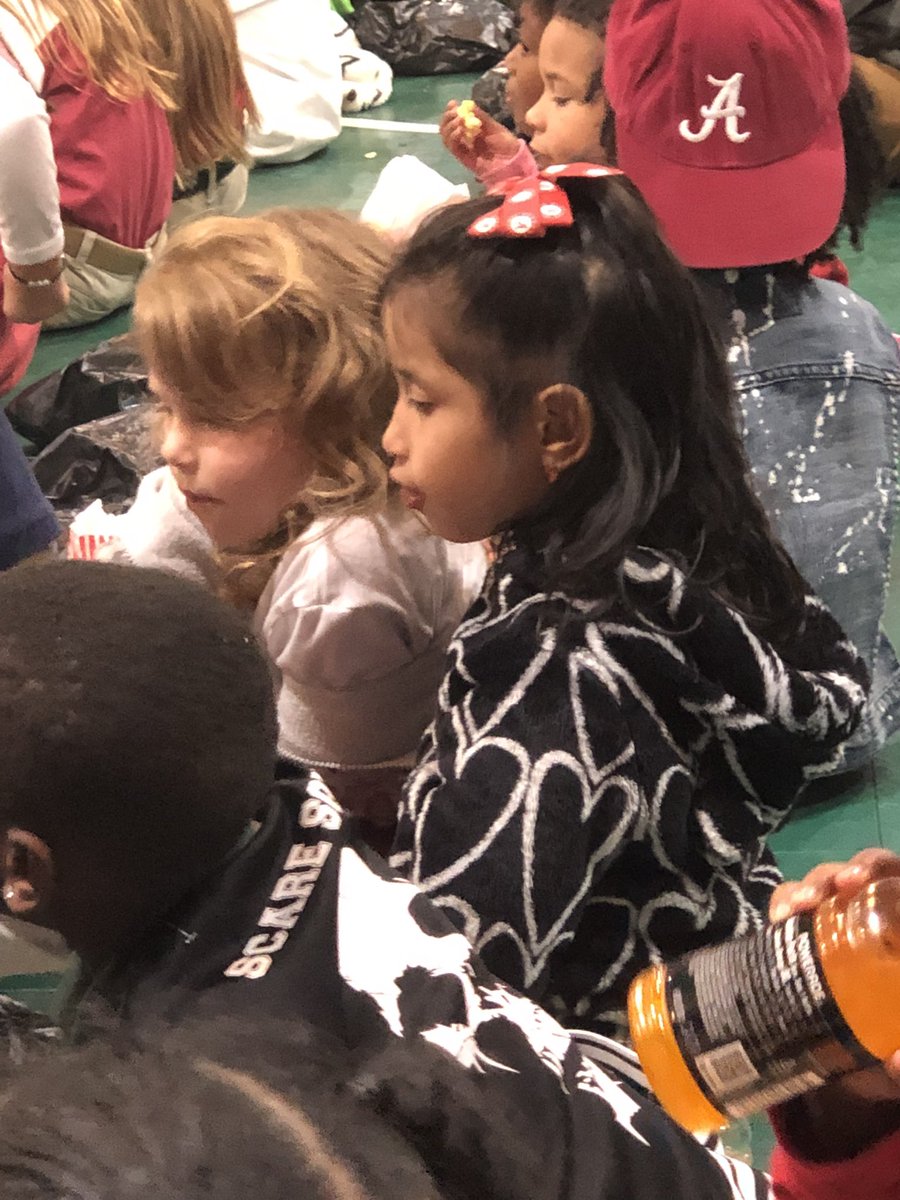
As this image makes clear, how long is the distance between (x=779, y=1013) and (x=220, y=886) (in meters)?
0.36

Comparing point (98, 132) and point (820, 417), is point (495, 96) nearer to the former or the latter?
point (98, 132)

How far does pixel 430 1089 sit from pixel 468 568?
0.93m

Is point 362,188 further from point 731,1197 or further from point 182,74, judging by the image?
point 731,1197

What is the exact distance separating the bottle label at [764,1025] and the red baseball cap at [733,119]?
0.91m

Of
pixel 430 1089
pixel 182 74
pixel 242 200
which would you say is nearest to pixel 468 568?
pixel 430 1089

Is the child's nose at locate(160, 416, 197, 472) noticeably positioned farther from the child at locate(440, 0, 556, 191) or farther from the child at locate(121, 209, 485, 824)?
the child at locate(440, 0, 556, 191)

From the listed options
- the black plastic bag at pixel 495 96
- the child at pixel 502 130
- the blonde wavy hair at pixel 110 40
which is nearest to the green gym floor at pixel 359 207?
the black plastic bag at pixel 495 96

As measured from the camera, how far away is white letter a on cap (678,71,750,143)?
4.60 ft

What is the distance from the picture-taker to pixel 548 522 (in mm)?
1124

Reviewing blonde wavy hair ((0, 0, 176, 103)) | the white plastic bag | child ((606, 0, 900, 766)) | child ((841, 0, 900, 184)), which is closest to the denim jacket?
child ((606, 0, 900, 766))

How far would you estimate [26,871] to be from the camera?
0.83 m

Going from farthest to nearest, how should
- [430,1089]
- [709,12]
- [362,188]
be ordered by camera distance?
1. [362,188]
2. [709,12]
3. [430,1089]

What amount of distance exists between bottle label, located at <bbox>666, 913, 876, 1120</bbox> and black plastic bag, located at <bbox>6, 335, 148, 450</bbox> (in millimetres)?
1880

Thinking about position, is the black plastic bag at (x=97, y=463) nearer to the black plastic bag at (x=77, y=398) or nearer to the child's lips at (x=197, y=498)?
the black plastic bag at (x=77, y=398)
